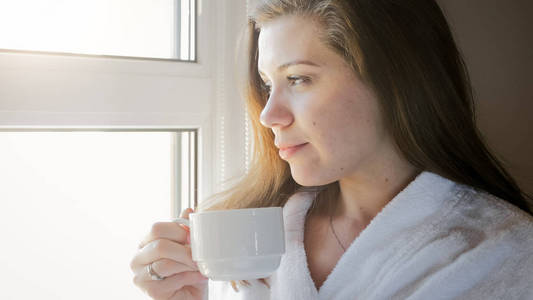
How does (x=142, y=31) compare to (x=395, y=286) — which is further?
(x=142, y=31)

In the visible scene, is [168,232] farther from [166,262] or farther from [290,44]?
[290,44]

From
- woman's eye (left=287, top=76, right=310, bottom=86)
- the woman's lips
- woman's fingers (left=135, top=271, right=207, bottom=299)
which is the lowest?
woman's fingers (left=135, top=271, right=207, bottom=299)

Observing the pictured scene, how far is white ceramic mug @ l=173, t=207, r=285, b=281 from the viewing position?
32.4 inches

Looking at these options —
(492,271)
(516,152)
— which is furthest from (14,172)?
(516,152)

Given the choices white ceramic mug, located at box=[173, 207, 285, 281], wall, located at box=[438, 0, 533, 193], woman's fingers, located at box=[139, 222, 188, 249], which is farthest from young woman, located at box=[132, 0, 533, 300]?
wall, located at box=[438, 0, 533, 193]

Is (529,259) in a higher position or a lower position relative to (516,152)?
lower

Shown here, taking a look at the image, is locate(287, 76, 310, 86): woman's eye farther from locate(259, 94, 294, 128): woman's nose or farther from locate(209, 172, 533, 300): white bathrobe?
locate(209, 172, 533, 300): white bathrobe

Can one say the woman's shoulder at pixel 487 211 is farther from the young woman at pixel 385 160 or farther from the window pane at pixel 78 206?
the window pane at pixel 78 206

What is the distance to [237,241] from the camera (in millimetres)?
822

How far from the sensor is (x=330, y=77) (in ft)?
3.42

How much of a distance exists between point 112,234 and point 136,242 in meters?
0.07

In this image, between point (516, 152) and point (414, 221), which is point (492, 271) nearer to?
point (414, 221)

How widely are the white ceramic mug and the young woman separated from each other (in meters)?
0.15

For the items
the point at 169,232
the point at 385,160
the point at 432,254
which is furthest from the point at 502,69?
the point at 169,232
